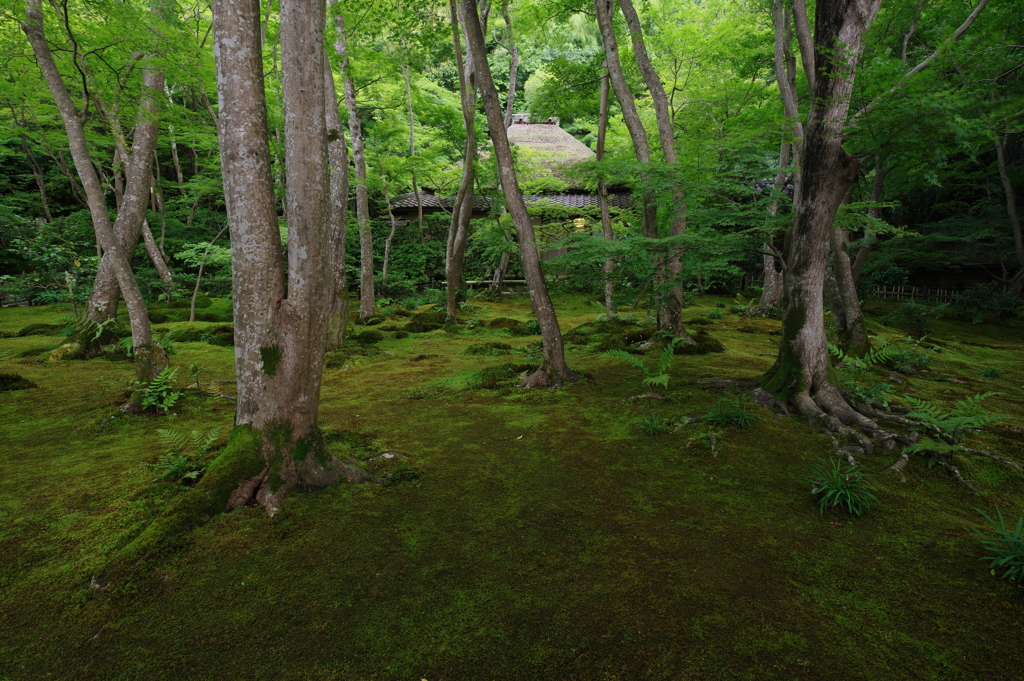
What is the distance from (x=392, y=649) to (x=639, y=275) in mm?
4884

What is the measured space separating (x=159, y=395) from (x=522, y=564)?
189 inches

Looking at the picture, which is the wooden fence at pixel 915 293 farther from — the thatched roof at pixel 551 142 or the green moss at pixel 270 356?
the green moss at pixel 270 356

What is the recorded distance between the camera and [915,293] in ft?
52.1

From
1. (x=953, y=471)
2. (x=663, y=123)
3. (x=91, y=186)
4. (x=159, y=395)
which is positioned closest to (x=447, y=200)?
(x=663, y=123)

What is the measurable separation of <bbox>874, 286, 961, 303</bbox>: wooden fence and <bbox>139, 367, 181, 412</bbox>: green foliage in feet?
63.5

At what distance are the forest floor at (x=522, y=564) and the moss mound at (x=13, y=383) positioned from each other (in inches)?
52.5

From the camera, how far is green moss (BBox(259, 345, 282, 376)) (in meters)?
3.16

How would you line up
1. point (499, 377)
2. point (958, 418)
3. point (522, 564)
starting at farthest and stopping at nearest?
point (499, 377) < point (958, 418) < point (522, 564)

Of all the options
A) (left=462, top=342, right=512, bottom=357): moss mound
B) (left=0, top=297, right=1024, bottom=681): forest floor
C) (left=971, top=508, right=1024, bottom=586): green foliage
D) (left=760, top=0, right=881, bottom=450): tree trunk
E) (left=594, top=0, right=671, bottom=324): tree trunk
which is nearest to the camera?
(left=0, top=297, right=1024, bottom=681): forest floor

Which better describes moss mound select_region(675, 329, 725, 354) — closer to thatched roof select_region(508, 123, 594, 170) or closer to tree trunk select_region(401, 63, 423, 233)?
tree trunk select_region(401, 63, 423, 233)

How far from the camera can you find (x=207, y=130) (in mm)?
10023

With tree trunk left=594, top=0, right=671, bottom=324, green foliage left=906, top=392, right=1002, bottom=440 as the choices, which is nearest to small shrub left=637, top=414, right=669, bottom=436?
green foliage left=906, top=392, right=1002, bottom=440

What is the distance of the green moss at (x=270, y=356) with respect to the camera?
3.16 metres

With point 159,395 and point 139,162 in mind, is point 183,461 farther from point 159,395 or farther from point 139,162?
point 139,162
